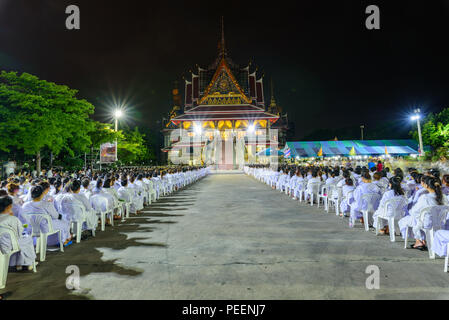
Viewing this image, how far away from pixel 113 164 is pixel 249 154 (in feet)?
97.3

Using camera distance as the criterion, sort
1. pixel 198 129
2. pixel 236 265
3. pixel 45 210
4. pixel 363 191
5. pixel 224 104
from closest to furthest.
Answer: pixel 236 265 < pixel 45 210 < pixel 363 191 < pixel 224 104 < pixel 198 129

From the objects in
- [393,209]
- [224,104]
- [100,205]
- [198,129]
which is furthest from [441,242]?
[198,129]

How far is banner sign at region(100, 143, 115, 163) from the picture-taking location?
21.8m

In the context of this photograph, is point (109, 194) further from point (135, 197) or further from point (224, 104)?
point (224, 104)

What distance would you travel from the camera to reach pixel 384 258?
4277 millimetres

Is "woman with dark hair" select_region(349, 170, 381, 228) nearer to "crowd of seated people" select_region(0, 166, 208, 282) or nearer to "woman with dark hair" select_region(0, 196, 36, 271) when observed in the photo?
"crowd of seated people" select_region(0, 166, 208, 282)

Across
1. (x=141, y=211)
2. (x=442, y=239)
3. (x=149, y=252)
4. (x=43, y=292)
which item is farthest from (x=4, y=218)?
(x=442, y=239)

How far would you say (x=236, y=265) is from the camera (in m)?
4.04

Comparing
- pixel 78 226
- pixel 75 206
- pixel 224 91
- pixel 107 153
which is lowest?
pixel 78 226

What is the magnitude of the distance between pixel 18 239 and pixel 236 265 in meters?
3.14

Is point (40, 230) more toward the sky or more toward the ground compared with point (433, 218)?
more toward the ground
